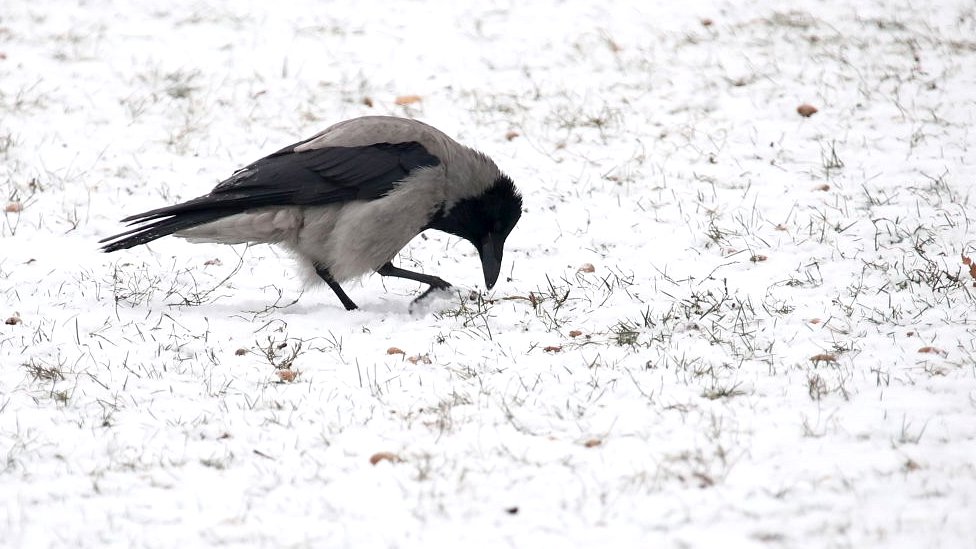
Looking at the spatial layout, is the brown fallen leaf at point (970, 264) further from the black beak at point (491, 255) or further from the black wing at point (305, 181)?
the black wing at point (305, 181)

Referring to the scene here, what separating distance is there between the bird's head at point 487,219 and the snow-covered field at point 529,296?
25 centimetres

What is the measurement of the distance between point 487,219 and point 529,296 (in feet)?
2.07

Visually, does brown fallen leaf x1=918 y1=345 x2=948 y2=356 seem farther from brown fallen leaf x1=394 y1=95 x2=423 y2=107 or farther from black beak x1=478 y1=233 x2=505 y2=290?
brown fallen leaf x1=394 y1=95 x2=423 y2=107

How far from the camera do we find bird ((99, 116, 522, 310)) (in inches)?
227

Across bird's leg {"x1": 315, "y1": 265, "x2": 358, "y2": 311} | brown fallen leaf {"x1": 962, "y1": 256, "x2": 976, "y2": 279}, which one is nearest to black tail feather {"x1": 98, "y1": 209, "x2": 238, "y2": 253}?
bird's leg {"x1": 315, "y1": 265, "x2": 358, "y2": 311}

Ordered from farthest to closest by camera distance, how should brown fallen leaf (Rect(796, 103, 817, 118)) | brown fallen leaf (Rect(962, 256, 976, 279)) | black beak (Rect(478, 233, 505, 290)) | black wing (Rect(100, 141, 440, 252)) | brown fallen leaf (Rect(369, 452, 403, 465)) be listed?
brown fallen leaf (Rect(796, 103, 817, 118)), black beak (Rect(478, 233, 505, 290)), black wing (Rect(100, 141, 440, 252)), brown fallen leaf (Rect(962, 256, 976, 279)), brown fallen leaf (Rect(369, 452, 403, 465))

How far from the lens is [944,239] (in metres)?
6.18

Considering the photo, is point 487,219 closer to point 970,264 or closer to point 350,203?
point 350,203

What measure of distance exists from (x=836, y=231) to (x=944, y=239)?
624mm

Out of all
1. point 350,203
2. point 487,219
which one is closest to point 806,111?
point 487,219

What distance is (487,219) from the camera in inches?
243

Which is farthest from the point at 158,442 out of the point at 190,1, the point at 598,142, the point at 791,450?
the point at 190,1

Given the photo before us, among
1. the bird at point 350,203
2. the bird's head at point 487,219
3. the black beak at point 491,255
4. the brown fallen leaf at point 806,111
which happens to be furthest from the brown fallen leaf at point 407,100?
the brown fallen leaf at point 806,111

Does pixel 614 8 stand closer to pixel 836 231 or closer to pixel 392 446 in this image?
pixel 836 231
